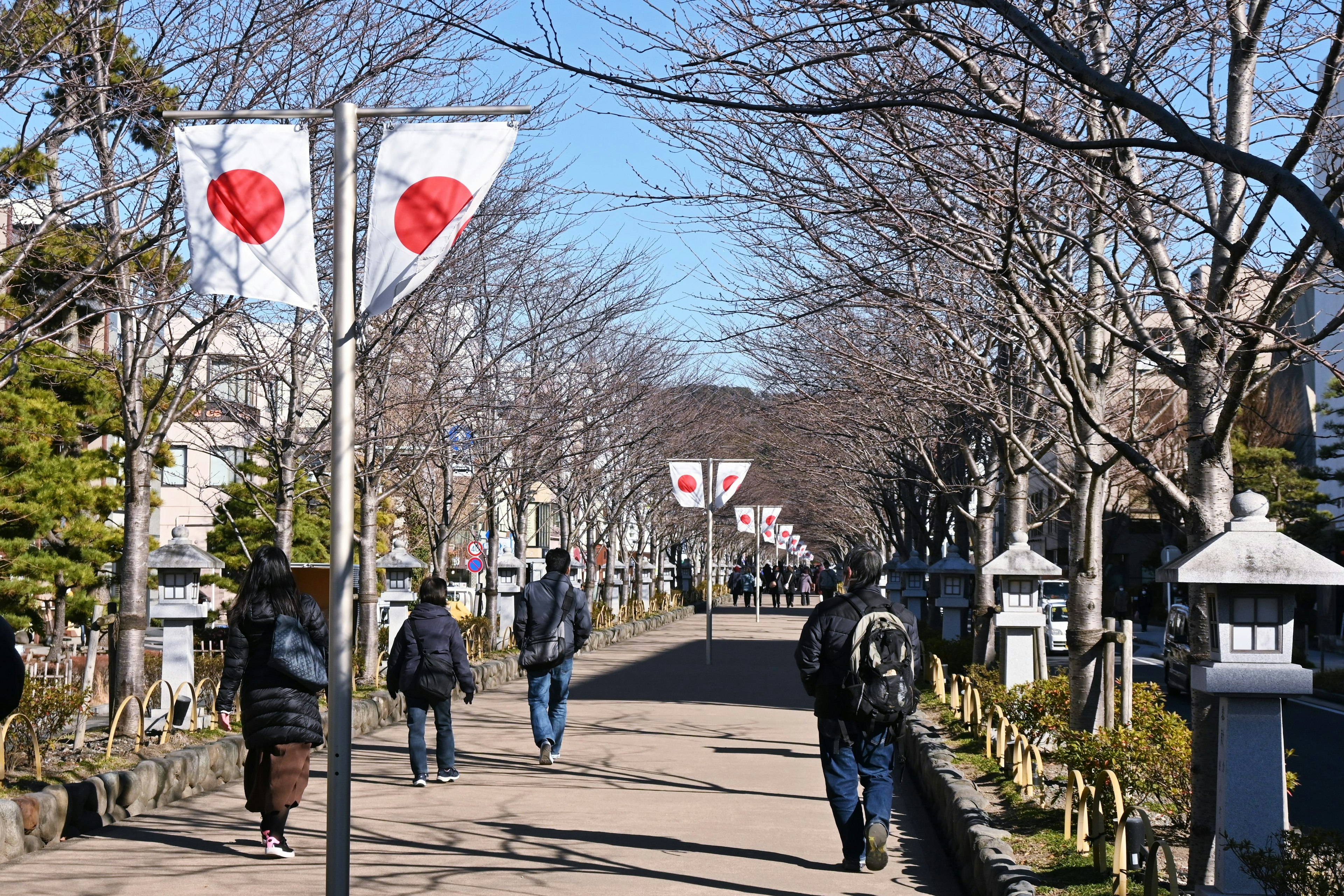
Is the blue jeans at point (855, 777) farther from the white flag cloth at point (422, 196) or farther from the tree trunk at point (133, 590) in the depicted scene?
the tree trunk at point (133, 590)

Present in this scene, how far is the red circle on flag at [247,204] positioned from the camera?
592cm

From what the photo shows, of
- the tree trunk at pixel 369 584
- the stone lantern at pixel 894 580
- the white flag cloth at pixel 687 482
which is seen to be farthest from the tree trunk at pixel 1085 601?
the stone lantern at pixel 894 580

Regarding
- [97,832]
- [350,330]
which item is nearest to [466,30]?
[350,330]

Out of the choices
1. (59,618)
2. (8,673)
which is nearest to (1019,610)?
(8,673)

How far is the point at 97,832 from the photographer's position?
851 centimetres

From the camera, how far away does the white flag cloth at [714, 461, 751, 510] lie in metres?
22.9

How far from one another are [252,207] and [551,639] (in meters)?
6.17

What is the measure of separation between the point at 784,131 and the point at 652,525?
143ft

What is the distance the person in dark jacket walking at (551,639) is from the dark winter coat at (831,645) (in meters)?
3.79

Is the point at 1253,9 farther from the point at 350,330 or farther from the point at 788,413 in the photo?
the point at 788,413

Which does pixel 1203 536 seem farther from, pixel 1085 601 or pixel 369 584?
pixel 369 584

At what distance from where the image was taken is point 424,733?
34.1 feet

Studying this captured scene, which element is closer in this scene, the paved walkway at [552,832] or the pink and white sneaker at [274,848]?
the paved walkway at [552,832]

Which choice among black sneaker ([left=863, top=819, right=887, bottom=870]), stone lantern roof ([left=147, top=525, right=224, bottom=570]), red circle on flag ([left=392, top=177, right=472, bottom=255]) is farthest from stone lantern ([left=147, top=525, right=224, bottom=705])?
red circle on flag ([left=392, top=177, right=472, bottom=255])
